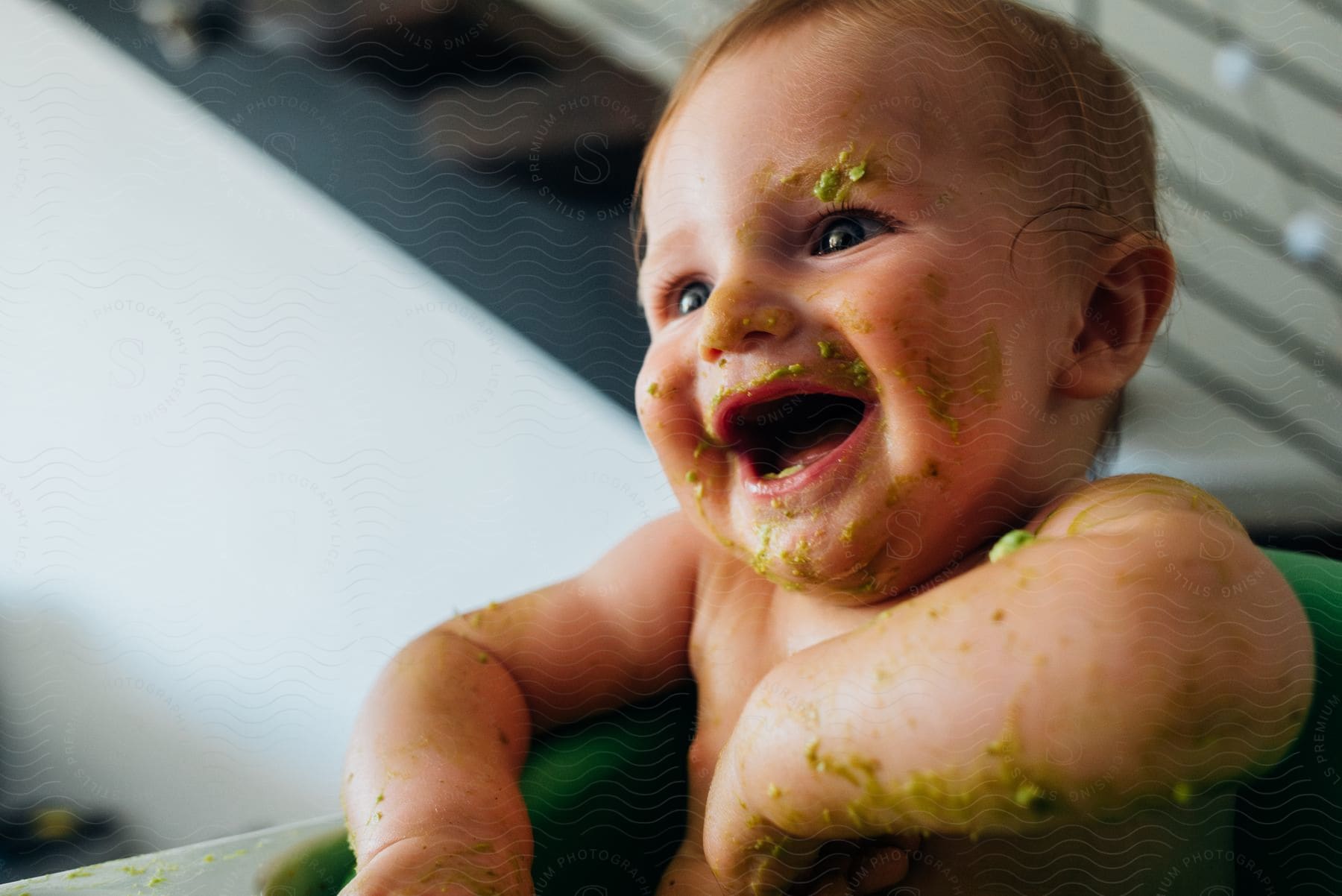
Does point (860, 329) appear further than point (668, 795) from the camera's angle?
No

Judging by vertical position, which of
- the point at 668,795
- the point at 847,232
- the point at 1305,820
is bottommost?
the point at 668,795

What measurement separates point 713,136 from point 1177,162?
0.19 metres

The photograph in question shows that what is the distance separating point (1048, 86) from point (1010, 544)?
16cm

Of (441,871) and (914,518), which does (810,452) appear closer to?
(914,518)

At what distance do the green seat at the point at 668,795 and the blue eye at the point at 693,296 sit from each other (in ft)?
0.50

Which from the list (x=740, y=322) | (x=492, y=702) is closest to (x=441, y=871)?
(x=492, y=702)

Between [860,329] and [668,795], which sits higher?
[860,329]

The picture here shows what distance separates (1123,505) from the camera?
1.00 ft

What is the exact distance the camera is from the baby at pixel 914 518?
0.26 m

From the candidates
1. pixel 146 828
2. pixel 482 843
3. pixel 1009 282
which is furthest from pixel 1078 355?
pixel 146 828

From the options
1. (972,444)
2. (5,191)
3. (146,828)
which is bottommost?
(146,828)

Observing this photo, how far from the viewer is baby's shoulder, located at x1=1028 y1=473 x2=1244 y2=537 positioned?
0.98 feet

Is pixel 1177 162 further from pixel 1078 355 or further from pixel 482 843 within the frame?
pixel 482 843

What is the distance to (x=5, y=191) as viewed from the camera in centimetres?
41
